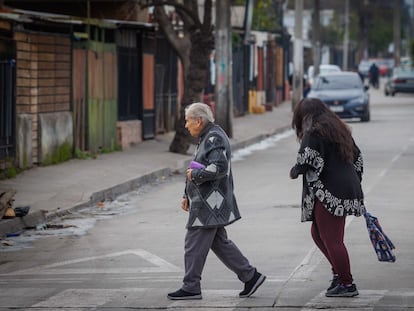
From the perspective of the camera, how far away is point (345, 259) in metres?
10.1

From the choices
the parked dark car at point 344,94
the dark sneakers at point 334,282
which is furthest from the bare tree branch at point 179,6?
the dark sneakers at point 334,282

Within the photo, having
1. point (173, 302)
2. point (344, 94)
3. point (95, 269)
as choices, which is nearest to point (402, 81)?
point (344, 94)

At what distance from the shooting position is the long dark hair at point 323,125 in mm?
10062

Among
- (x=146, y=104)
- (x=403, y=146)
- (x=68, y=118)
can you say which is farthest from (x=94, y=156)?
(x=403, y=146)

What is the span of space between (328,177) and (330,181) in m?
0.04

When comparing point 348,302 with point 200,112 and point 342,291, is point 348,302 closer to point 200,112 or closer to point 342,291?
point 342,291

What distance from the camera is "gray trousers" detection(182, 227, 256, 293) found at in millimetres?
10156

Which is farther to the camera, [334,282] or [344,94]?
[344,94]

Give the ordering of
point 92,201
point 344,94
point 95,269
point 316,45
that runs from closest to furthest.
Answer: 1. point 95,269
2. point 92,201
3. point 344,94
4. point 316,45

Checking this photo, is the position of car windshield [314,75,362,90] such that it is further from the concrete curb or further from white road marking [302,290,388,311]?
white road marking [302,290,388,311]

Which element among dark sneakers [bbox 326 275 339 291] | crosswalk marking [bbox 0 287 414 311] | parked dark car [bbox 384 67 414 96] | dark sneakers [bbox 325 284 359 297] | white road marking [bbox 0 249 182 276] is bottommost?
parked dark car [bbox 384 67 414 96]

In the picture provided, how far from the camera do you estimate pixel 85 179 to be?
2091 cm

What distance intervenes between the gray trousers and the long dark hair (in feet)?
3.34

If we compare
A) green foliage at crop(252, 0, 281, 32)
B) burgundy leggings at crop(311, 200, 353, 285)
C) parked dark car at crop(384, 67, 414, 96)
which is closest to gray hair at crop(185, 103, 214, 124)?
burgundy leggings at crop(311, 200, 353, 285)
